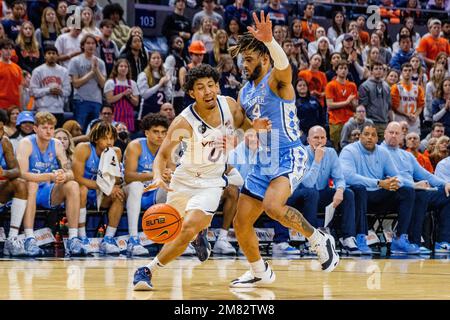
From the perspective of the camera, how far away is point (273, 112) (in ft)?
24.0

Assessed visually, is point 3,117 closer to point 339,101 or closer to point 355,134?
point 355,134

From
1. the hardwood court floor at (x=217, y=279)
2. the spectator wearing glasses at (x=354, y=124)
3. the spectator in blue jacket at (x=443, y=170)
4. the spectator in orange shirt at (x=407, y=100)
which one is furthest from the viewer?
the spectator in orange shirt at (x=407, y=100)

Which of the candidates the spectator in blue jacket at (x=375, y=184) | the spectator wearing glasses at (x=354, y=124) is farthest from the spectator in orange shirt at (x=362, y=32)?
the spectator in blue jacket at (x=375, y=184)

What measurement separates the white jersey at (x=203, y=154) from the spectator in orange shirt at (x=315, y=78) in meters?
7.57

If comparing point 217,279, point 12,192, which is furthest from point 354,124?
point 217,279

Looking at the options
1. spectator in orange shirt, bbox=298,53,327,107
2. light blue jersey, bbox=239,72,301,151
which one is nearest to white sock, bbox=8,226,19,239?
light blue jersey, bbox=239,72,301,151

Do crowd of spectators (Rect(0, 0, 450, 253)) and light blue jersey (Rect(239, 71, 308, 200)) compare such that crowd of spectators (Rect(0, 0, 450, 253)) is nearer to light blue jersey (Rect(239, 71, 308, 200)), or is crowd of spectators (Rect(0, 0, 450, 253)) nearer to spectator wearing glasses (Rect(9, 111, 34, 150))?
spectator wearing glasses (Rect(9, 111, 34, 150))

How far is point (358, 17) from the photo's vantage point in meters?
18.3

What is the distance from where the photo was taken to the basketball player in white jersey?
23.0ft

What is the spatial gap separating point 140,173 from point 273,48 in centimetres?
441

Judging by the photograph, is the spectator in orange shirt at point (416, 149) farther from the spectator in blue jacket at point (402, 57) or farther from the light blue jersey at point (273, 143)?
the light blue jersey at point (273, 143)

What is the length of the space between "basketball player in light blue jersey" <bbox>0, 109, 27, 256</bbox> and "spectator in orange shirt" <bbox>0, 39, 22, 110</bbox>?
2.23 metres

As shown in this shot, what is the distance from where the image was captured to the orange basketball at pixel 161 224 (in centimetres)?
707
